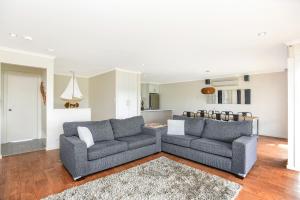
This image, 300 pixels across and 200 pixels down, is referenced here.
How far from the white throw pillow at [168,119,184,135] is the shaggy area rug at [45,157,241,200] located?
111 centimetres

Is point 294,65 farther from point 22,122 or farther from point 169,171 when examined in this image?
point 22,122

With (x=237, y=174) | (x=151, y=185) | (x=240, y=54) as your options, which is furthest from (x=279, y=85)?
(x=151, y=185)

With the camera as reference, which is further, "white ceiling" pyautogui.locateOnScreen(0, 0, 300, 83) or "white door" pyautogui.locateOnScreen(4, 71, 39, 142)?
"white door" pyautogui.locateOnScreen(4, 71, 39, 142)

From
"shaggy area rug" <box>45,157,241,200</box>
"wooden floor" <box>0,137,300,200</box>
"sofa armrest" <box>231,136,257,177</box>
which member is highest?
"sofa armrest" <box>231,136,257,177</box>

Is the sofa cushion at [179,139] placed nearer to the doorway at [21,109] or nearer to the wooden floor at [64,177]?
the wooden floor at [64,177]

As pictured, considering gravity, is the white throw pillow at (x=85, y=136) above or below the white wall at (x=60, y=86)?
below

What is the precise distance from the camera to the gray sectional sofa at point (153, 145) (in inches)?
102

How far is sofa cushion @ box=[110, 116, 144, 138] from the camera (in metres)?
3.60

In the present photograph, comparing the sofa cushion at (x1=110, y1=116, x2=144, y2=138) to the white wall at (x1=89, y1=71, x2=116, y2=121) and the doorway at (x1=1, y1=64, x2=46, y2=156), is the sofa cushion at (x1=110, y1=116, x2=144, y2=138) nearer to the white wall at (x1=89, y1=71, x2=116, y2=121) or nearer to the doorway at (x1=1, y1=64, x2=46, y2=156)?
the white wall at (x1=89, y1=71, x2=116, y2=121)

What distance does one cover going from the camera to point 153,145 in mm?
3666

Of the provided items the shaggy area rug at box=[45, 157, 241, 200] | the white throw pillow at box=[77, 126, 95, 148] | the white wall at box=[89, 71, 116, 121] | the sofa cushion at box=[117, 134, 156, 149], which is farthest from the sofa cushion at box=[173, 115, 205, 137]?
the white wall at box=[89, 71, 116, 121]

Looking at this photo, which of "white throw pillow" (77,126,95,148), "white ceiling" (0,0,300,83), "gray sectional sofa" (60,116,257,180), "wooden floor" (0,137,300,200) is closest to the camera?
"white ceiling" (0,0,300,83)

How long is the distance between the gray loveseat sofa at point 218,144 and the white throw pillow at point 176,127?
4.9 inches

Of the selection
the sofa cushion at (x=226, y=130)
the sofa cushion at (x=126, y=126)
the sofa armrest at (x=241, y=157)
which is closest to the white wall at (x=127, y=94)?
the sofa cushion at (x=126, y=126)
